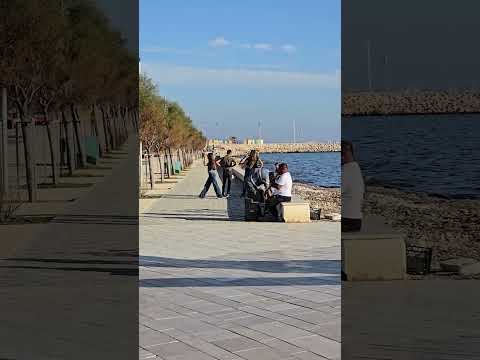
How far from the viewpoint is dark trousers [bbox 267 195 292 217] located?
10656 mm

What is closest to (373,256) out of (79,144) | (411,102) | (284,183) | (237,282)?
(237,282)

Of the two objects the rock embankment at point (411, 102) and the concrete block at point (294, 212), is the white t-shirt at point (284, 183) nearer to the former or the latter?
the concrete block at point (294, 212)

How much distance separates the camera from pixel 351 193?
6.12 m

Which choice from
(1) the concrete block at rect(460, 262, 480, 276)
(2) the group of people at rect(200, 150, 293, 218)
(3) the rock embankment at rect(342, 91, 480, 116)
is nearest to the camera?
(1) the concrete block at rect(460, 262, 480, 276)

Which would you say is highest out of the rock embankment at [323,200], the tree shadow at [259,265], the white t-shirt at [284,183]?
the white t-shirt at [284,183]

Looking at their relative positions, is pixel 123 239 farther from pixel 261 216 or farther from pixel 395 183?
pixel 395 183

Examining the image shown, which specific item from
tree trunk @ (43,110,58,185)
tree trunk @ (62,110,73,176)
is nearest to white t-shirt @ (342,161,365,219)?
tree trunk @ (43,110,58,185)

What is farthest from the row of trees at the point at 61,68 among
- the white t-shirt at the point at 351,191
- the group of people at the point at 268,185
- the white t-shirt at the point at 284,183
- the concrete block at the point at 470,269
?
the concrete block at the point at 470,269

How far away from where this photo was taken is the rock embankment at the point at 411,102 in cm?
2230

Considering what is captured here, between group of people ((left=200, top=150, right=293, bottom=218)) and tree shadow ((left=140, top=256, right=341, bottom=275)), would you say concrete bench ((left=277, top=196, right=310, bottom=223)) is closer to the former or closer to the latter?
group of people ((left=200, top=150, right=293, bottom=218))

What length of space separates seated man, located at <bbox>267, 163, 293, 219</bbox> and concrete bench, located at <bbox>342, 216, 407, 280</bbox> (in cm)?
485

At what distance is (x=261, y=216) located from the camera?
433 inches

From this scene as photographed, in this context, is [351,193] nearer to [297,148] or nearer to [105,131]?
[105,131]

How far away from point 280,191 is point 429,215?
18.0 m
